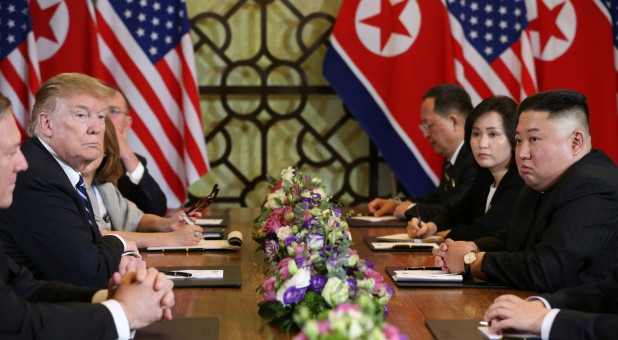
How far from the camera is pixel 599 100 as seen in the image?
640 centimetres

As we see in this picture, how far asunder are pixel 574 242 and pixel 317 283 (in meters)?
1.09

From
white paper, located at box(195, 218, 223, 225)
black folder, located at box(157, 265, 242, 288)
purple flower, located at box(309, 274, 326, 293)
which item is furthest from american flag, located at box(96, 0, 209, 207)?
purple flower, located at box(309, 274, 326, 293)

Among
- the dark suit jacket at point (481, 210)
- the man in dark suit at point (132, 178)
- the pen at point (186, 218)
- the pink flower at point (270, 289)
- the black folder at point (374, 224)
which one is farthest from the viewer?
the man in dark suit at point (132, 178)

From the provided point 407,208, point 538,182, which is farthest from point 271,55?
point 538,182

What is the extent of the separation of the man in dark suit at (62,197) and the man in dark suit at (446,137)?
2.38m

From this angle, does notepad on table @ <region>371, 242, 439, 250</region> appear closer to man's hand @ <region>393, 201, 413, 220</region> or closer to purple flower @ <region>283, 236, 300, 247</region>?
man's hand @ <region>393, 201, 413, 220</region>

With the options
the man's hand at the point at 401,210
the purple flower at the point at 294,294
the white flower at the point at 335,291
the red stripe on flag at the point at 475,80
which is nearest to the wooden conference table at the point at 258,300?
the purple flower at the point at 294,294

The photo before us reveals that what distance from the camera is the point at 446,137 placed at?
540 centimetres

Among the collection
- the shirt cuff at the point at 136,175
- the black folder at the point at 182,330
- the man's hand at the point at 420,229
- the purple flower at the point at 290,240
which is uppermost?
the purple flower at the point at 290,240

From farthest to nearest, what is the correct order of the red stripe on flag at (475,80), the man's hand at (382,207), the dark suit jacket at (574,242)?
1. the red stripe on flag at (475,80)
2. the man's hand at (382,207)
3. the dark suit jacket at (574,242)

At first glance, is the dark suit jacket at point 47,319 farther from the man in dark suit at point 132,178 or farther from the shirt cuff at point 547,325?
the man in dark suit at point 132,178

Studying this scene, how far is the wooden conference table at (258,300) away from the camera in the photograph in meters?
2.32

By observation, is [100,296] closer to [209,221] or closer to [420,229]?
[420,229]

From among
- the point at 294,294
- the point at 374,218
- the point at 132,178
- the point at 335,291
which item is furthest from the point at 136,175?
the point at 335,291
